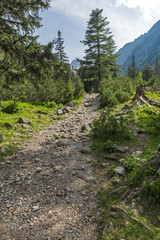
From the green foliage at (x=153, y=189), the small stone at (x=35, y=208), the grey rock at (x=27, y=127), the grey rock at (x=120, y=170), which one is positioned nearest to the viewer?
the green foliage at (x=153, y=189)

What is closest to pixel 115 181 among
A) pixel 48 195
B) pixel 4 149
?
pixel 48 195

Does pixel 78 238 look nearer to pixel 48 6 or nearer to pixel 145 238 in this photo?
pixel 145 238

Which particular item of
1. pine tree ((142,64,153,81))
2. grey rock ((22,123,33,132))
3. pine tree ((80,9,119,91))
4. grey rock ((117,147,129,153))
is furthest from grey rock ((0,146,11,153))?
pine tree ((142,64,153,81))

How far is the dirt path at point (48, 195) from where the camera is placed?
94.0 inches

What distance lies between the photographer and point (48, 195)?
321cm

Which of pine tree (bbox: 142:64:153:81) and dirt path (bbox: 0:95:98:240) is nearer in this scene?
dirt path (bbox: 0:95:98:240)

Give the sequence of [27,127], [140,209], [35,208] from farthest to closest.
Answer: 1. [27,127]
2. [35,208]
3. [140,209]

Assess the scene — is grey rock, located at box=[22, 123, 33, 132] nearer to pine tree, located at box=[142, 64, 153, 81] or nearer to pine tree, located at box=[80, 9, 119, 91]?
pine tree, located at box=[80, 9, 119, 91]

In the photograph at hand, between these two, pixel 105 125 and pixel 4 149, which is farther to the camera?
pixel 105 125

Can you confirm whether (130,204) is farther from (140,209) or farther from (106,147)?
(106,147)

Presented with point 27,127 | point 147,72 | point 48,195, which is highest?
point 147,72

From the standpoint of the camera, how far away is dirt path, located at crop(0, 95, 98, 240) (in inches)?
94.0

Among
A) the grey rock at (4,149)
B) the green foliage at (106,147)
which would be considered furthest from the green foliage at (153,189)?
the grey rock at (4,149)

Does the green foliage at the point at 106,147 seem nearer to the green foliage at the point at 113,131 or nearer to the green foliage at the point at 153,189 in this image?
the green foliage at the point at 113,131
